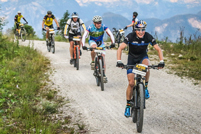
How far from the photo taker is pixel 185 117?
5.55 meters

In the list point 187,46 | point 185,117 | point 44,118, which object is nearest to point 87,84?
point 44,118

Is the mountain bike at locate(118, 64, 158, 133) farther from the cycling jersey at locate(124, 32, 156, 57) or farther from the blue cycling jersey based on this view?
the blue cycling jersey

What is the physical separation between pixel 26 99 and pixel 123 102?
102 inches

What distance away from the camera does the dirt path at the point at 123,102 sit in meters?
5.03

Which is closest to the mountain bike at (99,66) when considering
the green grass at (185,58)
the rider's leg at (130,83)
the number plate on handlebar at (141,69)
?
→ the rider's leg at (130,83)

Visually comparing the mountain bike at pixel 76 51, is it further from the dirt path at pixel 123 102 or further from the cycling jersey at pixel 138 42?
the cycling jersey at pixel 138 42

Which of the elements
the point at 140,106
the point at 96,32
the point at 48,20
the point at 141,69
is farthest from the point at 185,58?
the point at 140,106

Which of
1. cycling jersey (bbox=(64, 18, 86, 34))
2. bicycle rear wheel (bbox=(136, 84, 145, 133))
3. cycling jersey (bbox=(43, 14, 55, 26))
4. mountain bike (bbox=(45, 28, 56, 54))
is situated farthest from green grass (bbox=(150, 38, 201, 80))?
cycling jersey (bbox=(43, 14, 55, 26))

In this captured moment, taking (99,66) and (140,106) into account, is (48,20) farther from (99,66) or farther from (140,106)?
(140,106)

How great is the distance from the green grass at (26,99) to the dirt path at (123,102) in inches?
23.3

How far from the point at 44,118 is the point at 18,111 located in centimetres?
65

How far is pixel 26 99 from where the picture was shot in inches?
257

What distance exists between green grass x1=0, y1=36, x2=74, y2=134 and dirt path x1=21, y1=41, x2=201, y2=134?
0.59 meters

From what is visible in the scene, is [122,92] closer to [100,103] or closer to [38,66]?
[100,103]
